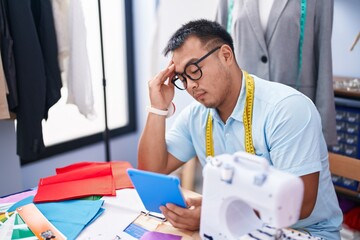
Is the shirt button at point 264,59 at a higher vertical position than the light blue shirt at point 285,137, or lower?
higher

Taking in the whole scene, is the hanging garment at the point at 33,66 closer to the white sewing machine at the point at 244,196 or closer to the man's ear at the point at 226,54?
the man's ear at the point at 226,54

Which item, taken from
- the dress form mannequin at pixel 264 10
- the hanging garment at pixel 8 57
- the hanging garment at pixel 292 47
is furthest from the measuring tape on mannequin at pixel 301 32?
the hanging garment at pixel 8 57

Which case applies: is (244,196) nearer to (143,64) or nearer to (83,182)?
(83,182)

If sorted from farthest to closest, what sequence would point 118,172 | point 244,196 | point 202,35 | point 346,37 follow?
point 346,37
point 118,172
point 202,35
point 244,196

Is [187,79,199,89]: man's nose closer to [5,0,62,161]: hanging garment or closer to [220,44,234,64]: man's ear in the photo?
[220,44,234,64]: man's ear

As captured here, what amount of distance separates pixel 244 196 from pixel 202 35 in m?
0.64

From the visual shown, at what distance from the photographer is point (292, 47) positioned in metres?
1.68

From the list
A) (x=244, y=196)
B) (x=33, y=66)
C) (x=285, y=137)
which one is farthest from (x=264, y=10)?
(x=244, y=196)

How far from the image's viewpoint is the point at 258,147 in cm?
122

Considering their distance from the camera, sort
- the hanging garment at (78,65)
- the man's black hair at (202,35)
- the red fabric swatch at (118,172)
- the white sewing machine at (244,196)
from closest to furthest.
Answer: the white sewing machine at (244,196) < the man's black hair at (202,35) < the red fabric swatch at (118,172) < the hanging garment at (78,65)

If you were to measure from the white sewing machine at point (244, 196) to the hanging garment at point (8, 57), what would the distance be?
1.17m

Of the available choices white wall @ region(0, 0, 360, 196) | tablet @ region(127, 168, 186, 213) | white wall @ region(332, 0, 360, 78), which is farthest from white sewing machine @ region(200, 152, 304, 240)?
white wall @ region(332, 0, 360, 78)

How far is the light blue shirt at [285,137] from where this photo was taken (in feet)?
3.60

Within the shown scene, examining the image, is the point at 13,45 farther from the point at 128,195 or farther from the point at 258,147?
the point at 258,147
